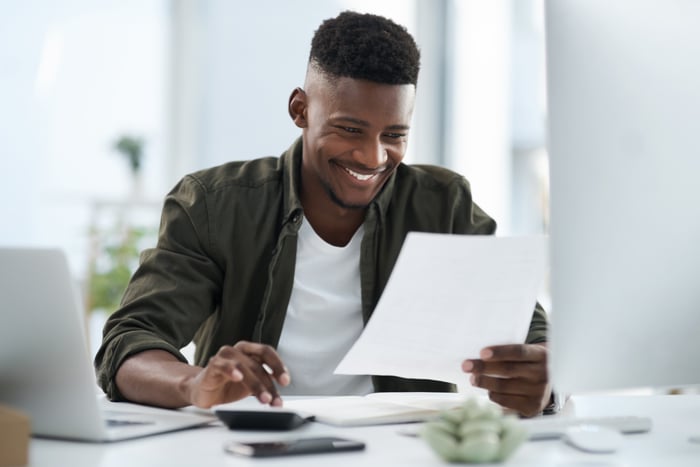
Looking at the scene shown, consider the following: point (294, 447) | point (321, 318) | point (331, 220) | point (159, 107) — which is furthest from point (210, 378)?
point (159, 107)

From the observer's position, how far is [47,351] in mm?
945

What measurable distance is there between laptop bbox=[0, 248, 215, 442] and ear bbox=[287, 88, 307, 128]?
2.92 ft

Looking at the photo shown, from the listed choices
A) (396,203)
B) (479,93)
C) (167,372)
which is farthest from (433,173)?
(479,93)

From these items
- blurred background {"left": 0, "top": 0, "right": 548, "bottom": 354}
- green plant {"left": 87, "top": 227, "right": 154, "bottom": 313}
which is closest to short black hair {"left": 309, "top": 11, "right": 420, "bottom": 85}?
blurred background {"left": 0, "top": 0, "right": 548, "bottom": 354}

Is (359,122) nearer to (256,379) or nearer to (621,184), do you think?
(256,379)

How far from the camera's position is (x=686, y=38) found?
883 mm

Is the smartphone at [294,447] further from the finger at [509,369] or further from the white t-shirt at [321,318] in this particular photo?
the white t-shirt at [321,318]

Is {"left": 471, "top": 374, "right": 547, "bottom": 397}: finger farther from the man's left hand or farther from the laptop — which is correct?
the laptop

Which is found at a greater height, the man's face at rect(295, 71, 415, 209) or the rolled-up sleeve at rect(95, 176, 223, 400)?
the man's face at rect(295, 71, 415, 209)

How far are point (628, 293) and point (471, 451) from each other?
0.71 ft

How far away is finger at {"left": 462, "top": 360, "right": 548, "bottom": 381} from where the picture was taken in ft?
3.82

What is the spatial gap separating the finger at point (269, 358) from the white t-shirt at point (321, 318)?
20.5 inches

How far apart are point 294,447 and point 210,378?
0.27 metres

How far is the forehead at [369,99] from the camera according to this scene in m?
1.58
